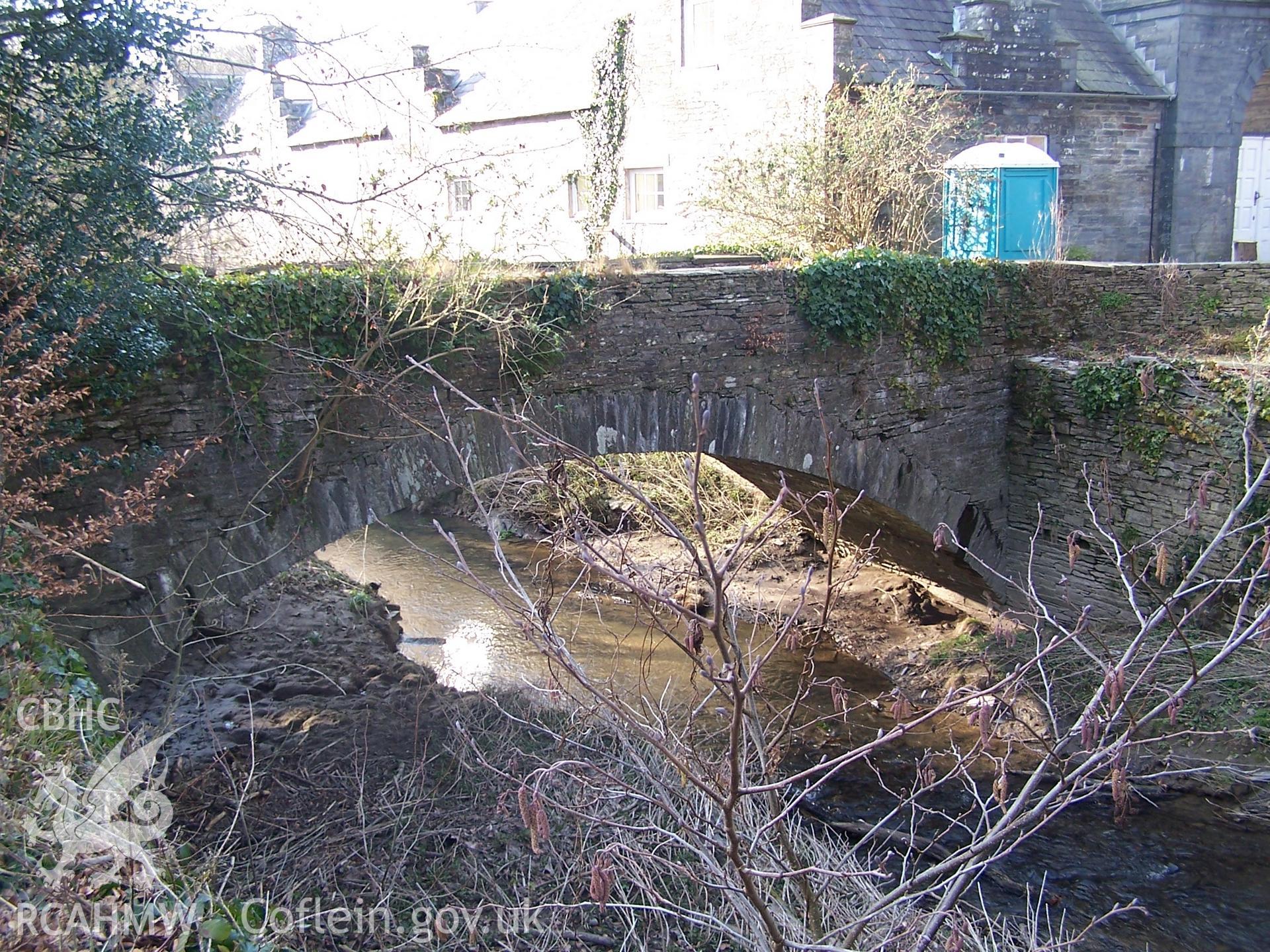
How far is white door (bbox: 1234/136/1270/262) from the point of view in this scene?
1652 cm

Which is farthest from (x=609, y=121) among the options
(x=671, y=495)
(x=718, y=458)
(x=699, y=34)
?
(x=718, y=458)

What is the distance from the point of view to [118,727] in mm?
4543

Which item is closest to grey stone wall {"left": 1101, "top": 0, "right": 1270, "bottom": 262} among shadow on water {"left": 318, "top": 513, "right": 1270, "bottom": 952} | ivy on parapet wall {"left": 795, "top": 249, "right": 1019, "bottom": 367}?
ivy on parapet wall {"left": 795, "top": 249, "right": 1019, "bottom": 367}

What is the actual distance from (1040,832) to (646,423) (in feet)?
13.2

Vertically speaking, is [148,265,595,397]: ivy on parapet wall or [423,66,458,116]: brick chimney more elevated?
[423,66,458,116]: brick chimney

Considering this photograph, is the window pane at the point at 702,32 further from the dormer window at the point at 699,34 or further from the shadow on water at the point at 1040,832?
the shadow on water at the point at 1040,832

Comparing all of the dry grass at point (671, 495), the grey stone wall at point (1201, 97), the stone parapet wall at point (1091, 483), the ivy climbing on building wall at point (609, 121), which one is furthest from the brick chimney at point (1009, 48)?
the dry grass at point (671, 495)

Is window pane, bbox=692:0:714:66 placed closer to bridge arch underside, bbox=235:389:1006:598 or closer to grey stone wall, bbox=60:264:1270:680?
grey stone wall, bbox=60:264:1270:680

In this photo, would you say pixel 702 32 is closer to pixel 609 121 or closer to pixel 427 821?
pixel 609 121

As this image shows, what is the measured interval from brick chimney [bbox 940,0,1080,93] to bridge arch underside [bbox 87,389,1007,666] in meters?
6.80

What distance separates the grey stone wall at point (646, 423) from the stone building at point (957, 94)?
4.68m

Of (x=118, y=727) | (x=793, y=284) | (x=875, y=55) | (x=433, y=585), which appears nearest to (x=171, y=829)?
(x=118, y=727)

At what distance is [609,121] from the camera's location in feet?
46.7

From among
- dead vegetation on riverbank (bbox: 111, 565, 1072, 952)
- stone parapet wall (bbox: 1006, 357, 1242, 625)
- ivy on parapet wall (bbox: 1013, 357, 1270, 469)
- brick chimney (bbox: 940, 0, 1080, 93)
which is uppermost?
brick chimney (bbox: 940, 0, 1080, 93)
